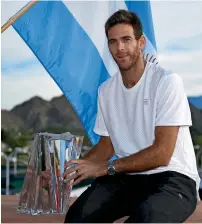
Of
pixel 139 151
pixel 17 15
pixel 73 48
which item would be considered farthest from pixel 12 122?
pixel 139 151

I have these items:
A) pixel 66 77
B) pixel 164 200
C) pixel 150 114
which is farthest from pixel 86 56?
pixel 164 200

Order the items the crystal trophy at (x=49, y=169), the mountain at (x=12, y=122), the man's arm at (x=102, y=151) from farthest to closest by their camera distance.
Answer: the mountain at (x=12, y=122) < the man's arm at (x=102, y=151) < the crystal trophy at (x=49, y=169)

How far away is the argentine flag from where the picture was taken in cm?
380

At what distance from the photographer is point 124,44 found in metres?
2.30

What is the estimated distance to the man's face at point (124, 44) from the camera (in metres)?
2.30

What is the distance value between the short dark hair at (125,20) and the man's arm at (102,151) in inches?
18.0

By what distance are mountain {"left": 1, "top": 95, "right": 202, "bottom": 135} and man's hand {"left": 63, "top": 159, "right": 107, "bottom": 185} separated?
41.0 metres

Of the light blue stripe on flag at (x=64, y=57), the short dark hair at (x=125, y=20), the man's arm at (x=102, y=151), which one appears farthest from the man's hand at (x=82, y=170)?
the light blue stripe on flag at (x=64, y=57)

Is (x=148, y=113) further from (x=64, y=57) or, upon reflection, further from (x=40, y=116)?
(x=40, y=116)

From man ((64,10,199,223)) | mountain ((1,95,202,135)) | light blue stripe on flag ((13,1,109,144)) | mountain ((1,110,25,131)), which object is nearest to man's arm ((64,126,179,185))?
man ((64,10,199,223))

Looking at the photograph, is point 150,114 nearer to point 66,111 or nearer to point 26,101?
point 26,101

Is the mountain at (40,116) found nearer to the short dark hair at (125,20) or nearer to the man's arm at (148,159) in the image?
the short dark hair at (125,20)

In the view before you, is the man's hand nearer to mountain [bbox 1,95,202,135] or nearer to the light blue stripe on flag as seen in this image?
the light blue stripe on flag

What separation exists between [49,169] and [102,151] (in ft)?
1.10
